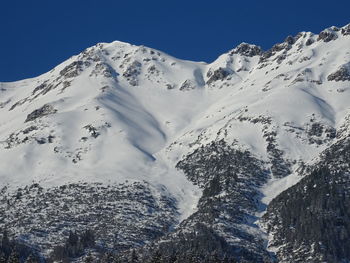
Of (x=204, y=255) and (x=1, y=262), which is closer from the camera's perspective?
(x=1, y=262)

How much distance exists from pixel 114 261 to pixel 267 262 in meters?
44.5

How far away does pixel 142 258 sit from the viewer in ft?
652

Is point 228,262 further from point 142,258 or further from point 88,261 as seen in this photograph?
point 142,258

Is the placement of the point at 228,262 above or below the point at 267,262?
below

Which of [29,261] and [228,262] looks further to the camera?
[228,262]

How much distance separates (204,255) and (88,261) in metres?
59.4

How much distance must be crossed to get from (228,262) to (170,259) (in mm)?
11042

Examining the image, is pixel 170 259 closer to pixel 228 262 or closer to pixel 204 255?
pixel 228 262

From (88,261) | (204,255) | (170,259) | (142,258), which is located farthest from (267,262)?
(88,261)

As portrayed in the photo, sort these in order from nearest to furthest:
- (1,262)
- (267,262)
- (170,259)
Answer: (1,262), (170,259), (267,262)

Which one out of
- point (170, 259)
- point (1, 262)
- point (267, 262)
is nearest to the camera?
point (1, 262)

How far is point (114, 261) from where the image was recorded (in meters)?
166

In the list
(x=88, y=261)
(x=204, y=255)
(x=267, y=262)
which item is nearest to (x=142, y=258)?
(x=204, y=255)

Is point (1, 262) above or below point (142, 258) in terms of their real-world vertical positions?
below
